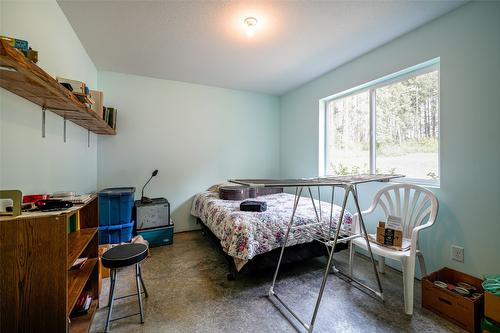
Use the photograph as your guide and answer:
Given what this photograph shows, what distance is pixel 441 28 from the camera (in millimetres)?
1982

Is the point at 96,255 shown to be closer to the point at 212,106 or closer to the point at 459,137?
the point at 212,106

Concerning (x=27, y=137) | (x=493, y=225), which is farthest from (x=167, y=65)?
(x=493, y=225)

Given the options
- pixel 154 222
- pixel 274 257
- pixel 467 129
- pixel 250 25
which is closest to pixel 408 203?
pixel 467 129

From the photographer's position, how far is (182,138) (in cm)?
359

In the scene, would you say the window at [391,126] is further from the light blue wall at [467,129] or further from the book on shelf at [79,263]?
the book on shelf at [79,263]

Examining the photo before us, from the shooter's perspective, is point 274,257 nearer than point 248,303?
No

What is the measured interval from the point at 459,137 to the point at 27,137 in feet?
11.0

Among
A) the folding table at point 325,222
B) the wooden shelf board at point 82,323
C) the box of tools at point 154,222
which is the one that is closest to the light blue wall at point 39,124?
the box of tools at point 154,222

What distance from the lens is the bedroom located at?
1.56m

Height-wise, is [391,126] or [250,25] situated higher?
[250,25]

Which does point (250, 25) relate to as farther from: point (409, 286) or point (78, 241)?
point (409, 286)

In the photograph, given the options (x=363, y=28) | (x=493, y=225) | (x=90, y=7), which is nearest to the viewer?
(x=493, y=225)

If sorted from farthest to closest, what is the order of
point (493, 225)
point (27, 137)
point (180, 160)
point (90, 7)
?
1. point (180, 160)
2. point (90, 7)
3. point (493, 225)
4. point (27, 137)

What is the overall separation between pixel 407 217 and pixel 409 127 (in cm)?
100
